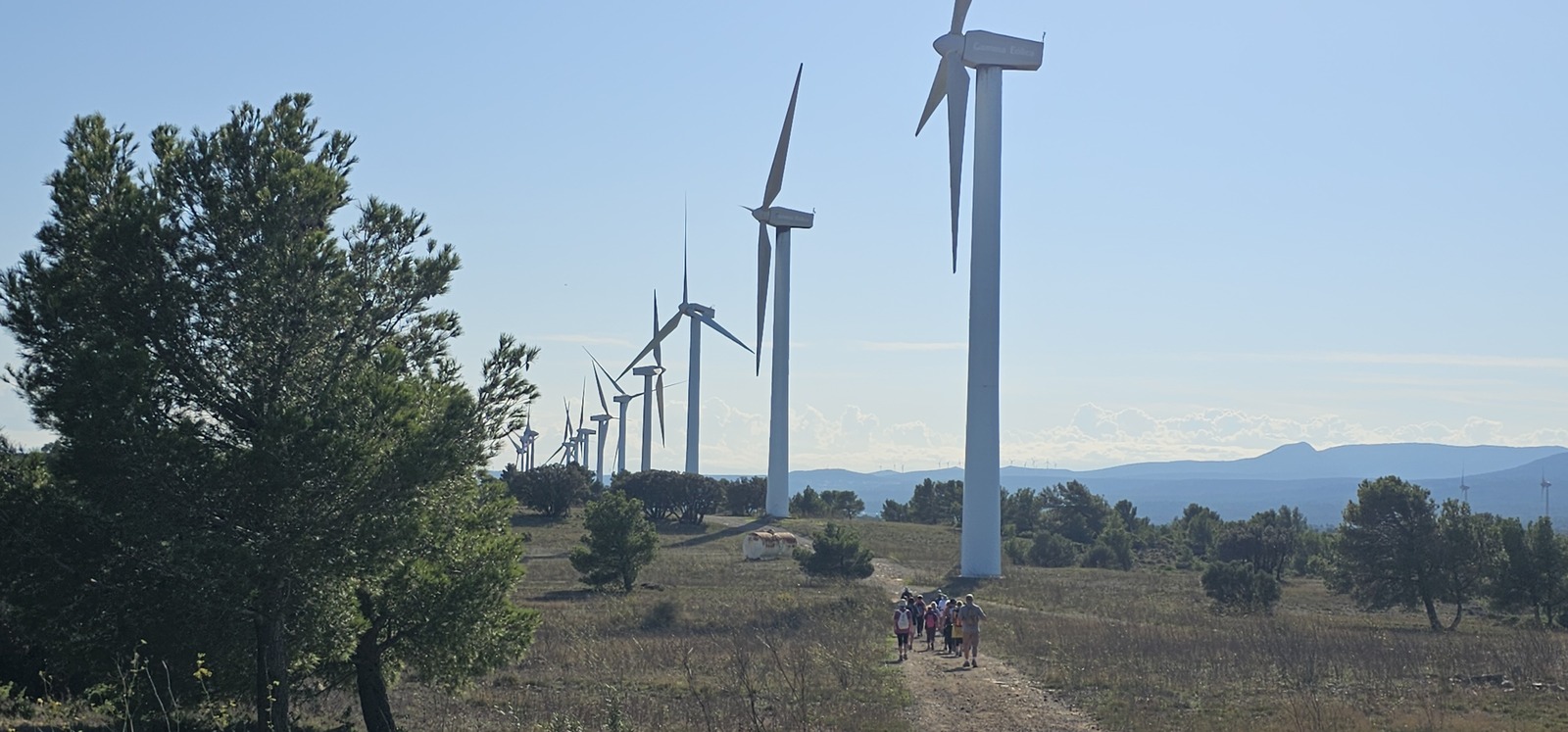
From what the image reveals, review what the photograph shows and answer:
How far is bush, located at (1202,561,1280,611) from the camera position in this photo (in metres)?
46.1

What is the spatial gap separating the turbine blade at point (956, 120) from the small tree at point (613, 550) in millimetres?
17380

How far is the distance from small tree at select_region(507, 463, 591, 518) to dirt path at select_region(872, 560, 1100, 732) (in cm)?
6193

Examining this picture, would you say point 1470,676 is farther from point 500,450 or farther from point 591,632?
point 591,632

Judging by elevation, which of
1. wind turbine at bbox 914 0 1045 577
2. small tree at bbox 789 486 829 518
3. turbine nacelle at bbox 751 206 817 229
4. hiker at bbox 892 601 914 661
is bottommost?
hiker at bbox 892 601 914 661

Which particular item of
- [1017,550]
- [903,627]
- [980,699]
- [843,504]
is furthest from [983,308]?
[843,504]

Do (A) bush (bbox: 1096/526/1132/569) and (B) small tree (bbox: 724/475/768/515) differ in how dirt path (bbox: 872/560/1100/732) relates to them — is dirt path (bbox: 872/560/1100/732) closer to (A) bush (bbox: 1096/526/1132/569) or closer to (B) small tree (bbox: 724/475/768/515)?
(A) bush (bbox: 1096/526/1132/569)

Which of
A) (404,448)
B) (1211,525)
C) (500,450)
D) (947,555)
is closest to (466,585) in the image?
(500,450)

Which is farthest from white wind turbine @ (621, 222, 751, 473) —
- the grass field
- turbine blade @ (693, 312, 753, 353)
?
the grass field

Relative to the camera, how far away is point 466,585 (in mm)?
19094

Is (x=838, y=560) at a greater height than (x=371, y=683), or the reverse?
(x=838, y=560)

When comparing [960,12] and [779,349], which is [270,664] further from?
[779,349]

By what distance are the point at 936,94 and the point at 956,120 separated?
805 cm

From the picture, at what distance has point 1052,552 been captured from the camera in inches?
3019

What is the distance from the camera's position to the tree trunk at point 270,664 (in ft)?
55.2
